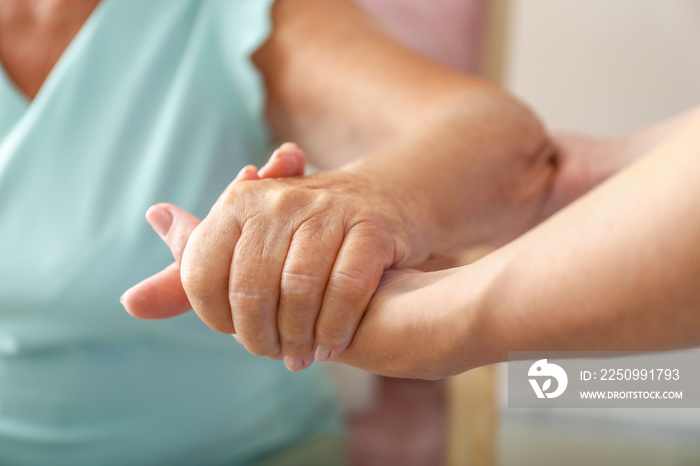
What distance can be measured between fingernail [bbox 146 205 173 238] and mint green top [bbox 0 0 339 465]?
182 mm

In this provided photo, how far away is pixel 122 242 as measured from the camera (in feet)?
1.56

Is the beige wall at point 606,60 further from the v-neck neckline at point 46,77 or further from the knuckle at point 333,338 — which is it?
the knuckle at point 333,338

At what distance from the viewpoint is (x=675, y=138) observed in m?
0.19

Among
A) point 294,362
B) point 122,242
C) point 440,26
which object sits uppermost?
point 440,26

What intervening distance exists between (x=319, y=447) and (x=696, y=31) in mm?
778

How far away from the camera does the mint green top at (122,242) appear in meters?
0.47

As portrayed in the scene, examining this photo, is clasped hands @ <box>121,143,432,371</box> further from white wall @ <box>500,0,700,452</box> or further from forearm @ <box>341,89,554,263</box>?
white wall @ <box>500,0,700,452</box>

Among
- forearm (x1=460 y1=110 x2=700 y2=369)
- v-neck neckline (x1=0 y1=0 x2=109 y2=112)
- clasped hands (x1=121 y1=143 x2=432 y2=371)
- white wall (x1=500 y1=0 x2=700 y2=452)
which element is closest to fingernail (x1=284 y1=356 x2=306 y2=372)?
clasped hands (x1=121 y1=143 x2=432 y2=371)

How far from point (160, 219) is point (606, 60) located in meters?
0.82

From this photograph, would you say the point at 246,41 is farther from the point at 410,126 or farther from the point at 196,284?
the point at 196,284

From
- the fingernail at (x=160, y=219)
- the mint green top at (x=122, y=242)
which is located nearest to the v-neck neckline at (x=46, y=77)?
the mint green top at (x=122, y=242)

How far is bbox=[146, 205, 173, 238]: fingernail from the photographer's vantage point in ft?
1.00

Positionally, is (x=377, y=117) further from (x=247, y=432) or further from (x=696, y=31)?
(x=696, y=31)

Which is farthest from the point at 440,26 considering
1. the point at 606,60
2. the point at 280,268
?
the point at 280,268
